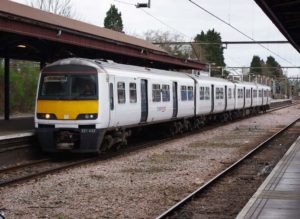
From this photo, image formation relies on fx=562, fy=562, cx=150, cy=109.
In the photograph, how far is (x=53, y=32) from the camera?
17.6 meters

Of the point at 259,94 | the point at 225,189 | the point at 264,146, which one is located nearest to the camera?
the point at 225,189

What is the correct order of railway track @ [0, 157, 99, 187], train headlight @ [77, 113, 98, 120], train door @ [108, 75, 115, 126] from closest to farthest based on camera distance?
railway track @ [0, 157, 99, 187] < train headlight @ [77, 113, 98, 120] < train door @ [108, 75, 115, 126]

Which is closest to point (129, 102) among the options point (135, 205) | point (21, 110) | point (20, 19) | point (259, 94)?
point (20, 19)

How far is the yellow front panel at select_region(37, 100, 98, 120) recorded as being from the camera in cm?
1562

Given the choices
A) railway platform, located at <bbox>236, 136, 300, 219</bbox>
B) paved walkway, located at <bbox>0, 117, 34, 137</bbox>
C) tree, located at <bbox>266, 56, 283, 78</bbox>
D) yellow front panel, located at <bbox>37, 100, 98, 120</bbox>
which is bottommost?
railway platform, located at <bbox>236, 136, 300, 219</bbox>

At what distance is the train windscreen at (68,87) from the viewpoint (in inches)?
620

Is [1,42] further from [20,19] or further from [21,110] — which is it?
[21,110]

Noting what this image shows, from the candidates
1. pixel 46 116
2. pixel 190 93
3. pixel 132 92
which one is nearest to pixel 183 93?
pixel 190 93

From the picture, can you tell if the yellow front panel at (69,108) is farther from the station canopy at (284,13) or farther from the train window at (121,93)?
the station canopy at (284,13)

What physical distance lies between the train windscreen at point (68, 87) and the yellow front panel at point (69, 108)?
0.40 feet

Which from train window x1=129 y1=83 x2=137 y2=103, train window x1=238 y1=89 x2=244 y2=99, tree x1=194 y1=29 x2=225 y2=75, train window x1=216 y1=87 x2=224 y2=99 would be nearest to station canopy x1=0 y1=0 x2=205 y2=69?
train window x1=129 y1=83 x2=137 y2=103

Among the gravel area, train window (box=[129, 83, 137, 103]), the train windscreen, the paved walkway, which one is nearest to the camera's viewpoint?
the gravel area

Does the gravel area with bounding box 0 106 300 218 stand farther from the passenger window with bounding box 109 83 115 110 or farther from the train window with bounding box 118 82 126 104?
the train window with bounding box 118 82 126 104

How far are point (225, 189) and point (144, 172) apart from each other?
8.81ft
